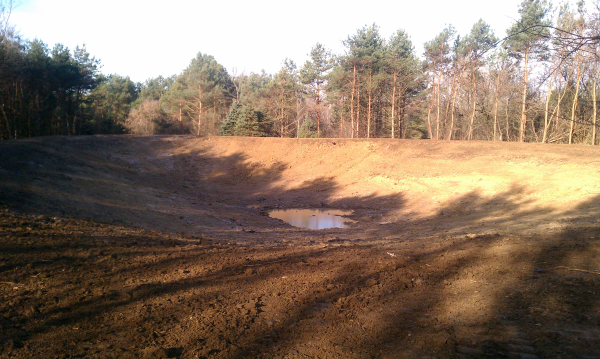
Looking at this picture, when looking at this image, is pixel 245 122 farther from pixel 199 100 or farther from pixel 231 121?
pixel 199 100

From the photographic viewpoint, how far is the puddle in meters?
12.6

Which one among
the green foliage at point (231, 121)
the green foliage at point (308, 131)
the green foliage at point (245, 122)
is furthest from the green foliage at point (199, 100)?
the green foliage at point (308, 131)

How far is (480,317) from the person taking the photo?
3.58 metres

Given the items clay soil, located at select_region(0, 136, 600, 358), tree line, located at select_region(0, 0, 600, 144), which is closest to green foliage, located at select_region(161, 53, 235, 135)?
tree line, located at select_region(0, 0, 600, 144)

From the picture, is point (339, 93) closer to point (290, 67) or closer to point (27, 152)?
point (290, 67)

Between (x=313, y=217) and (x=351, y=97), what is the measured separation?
25.1 m

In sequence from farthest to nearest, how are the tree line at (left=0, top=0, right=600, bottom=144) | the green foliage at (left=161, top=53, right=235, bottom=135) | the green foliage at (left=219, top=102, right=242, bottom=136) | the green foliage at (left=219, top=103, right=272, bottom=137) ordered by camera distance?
the green foliage at (left=161, top=53, right=235, bottom=135), the green foliage at (left=219, top=102, right=242, bottom=136), the green foliage at (left=219, top=103, right=272, bottom=137), the tree line at (left=0, top=0, right=600, bottom=144)

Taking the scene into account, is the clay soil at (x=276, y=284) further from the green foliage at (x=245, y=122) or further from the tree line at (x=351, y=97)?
the green foliage at (x=245, y=122)

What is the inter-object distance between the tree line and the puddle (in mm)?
16539

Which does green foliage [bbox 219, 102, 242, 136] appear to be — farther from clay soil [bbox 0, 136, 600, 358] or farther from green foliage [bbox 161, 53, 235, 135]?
clay soil [bbox 0, 136, 600, 358]

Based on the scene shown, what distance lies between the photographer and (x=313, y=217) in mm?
13789

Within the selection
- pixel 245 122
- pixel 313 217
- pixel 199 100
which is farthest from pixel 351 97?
pixel 313 217

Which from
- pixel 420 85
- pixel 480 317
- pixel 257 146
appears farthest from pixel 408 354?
pixel 420 85

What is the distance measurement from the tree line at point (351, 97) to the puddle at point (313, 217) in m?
16.5
